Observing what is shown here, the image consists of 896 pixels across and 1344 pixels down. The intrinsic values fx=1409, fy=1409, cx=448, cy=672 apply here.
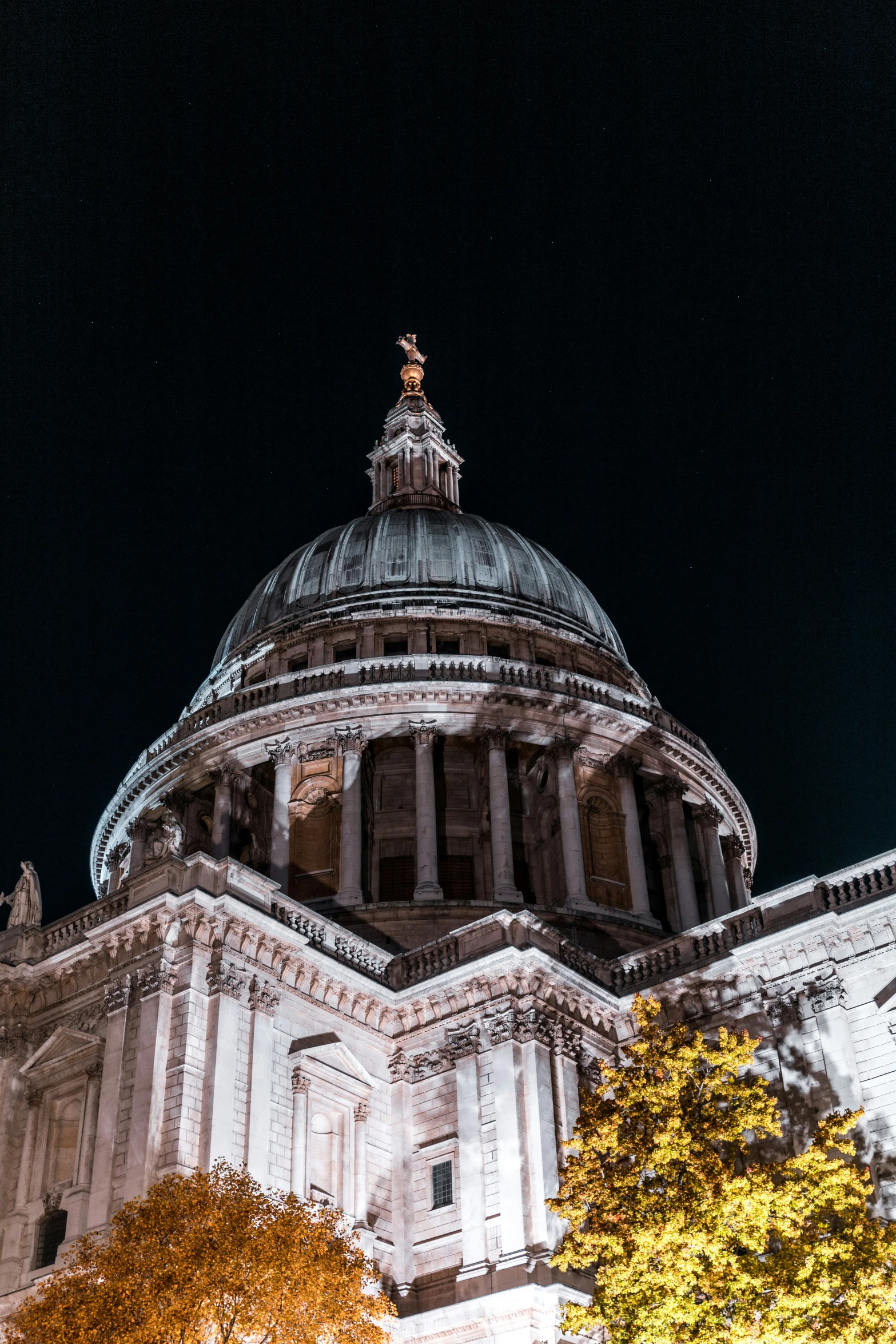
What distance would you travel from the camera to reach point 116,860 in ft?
202

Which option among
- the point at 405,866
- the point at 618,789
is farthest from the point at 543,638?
the point at 405,866

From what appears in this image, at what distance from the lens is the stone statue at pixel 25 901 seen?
129 feet

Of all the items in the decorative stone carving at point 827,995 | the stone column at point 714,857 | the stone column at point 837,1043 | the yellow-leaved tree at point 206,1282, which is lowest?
the yellow-leaved tree at point 206,1282

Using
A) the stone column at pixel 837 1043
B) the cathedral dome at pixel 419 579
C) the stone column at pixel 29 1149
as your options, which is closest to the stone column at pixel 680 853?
the cathedral dome at pixel 419 579

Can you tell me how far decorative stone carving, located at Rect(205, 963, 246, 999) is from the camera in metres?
32.8

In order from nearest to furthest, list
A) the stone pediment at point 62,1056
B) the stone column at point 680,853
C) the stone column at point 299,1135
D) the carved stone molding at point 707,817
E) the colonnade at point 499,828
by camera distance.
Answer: the stone column at point 299,1135 < the stone pediment at point 62,1056 < the colonnade at point 499,828 < the stone column at point 680,853 < the carved stone molding at point 707,817

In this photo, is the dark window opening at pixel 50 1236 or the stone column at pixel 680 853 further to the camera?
the stone column at pixel 680 853

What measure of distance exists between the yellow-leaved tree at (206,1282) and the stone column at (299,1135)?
4.69 meters

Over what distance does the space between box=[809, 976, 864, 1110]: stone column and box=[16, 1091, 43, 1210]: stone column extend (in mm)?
19333

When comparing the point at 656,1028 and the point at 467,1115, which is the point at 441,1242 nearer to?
the point at 467,1115

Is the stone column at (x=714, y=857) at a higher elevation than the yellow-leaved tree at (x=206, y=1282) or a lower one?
higher

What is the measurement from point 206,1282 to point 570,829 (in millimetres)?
28659

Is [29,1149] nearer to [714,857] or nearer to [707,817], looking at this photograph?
[714,857]

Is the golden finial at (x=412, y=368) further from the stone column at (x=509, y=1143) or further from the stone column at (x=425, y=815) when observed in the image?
the stone column at (x=509, y=1143)
